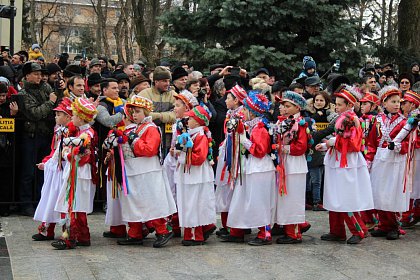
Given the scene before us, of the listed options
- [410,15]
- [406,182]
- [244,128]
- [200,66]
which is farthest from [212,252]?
Result: [410,15]

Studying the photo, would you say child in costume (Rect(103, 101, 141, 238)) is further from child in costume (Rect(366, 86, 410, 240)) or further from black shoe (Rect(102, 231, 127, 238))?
child in costume (Rect(366, 86, 410, 240))

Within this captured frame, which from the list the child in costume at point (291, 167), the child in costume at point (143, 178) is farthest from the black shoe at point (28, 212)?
the child in costume at point (291, 167)

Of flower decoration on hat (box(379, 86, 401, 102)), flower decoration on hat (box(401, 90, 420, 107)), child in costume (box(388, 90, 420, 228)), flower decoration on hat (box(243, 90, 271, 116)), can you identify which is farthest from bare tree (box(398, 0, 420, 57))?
flower decoration on hat (box(243, 90, 271, 116))

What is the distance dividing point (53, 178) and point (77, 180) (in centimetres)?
40

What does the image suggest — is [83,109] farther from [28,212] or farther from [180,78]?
[28,212]

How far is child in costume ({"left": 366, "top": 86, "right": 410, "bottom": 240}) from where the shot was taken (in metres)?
9.47

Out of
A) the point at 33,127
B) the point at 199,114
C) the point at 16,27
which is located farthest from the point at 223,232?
the point at 16,27

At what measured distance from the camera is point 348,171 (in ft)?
29.5

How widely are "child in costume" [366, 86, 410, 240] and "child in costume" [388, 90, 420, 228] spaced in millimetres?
86

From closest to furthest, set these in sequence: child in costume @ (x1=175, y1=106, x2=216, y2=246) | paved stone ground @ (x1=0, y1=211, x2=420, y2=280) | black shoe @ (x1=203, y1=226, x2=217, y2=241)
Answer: paved stone ground @ (x1=0, y1=211, x2=420, y2=280)
child in costume @ (x1=175, y1=106, x2=216, y2=246)
black shoe @ (x1=203, y1=226, x2=217, y2=241)

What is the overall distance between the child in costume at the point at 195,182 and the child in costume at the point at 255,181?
0.36m

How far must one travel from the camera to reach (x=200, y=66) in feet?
55.1

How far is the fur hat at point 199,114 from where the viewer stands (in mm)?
8852

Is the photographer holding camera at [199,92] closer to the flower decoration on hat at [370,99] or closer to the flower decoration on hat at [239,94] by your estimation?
the flower decoration on hat at [239,94]
